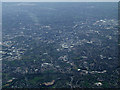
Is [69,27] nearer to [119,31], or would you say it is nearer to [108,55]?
[119,31]

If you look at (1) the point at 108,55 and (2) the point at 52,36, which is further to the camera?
(2) the point at 52,36

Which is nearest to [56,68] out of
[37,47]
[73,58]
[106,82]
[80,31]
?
[73,58]

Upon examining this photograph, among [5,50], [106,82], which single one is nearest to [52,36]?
[5,50]

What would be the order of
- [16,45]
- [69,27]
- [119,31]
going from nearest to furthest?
[16,45] < [119,31] < [69,27]

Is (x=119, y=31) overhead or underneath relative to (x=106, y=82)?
overhead

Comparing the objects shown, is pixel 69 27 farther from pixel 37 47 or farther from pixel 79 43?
pixel 37 47

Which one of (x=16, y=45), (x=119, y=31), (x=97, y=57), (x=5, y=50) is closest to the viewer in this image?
(x=97, y=57)

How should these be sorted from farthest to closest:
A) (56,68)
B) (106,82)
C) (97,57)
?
Answer: (97,57) → (56,68) → (106,82)

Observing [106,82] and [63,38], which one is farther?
[63,38]

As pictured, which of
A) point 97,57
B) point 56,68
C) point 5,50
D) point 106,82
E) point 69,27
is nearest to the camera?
point 106,82
